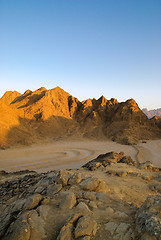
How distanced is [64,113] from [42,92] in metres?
7.39

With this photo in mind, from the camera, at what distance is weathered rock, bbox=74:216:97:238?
9.29ft

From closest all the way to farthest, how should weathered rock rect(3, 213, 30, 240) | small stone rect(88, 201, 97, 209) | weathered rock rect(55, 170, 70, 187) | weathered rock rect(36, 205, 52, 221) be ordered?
1. weathered rock rect(3, 213, 30, 240)
2. weathered rock rect(36, 205, 52, 221)
3. small stone rect(88, 201, 97, 209)
4. weathered rock rect(55, 170, 70, 187)

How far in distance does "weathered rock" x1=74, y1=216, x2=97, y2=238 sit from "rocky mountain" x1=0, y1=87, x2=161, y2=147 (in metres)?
20.2

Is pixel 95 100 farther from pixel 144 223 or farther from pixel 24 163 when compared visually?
pixel 144 223

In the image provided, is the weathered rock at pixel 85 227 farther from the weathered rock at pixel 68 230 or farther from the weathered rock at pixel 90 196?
the weathered rock at pixel 90 196

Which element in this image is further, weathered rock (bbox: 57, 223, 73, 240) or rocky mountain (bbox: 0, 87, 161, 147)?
rocky mountain (bbox: 0, 87, 161, 147)

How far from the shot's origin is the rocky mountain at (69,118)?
25.4m

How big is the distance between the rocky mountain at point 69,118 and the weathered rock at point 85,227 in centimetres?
2016

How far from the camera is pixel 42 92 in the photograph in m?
34.2

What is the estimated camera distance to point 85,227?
2.93 m

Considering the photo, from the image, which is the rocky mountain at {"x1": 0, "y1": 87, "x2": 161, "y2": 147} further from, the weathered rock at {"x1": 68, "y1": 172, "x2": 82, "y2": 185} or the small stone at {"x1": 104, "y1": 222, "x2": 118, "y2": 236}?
the small stone at {"x1": 104, "y1": 222, "x2": 118, "y2": 236}

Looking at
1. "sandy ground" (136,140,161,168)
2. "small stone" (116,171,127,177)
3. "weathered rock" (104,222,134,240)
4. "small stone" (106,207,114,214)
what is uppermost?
"weathered rock" (104,222,134,240)

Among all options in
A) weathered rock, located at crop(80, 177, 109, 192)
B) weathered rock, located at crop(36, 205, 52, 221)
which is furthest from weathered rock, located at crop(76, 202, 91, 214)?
weathered rock, located at crop(80, 177, 109, 192)

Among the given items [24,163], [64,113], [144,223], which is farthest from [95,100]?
[144,223]
